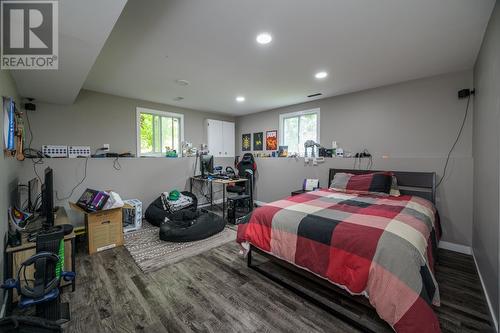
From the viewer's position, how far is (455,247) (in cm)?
295

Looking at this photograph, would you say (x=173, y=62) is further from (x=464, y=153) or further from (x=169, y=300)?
(x=464, y=153)

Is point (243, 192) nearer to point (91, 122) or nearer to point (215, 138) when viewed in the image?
point (215, 138)

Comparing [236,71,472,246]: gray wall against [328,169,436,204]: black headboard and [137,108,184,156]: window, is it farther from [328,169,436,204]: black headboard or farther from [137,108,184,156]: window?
[137,108,184,156]: window

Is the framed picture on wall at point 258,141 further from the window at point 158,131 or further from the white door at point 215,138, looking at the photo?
the window at point 158,131

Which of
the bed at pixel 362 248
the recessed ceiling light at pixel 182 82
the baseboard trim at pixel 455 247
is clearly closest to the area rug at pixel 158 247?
the bed at pixel 362 248

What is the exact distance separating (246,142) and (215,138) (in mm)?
875

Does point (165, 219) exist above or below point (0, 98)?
below

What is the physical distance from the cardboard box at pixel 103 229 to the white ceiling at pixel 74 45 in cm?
164

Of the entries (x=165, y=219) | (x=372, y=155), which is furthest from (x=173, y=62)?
(x=372, y=155)

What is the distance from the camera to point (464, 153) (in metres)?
2.94

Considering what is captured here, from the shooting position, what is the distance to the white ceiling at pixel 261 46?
1.70 m

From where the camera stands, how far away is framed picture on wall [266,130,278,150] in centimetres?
528

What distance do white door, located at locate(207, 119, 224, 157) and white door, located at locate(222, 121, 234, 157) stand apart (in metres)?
0.11

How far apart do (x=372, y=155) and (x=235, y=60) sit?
2.81 meters
